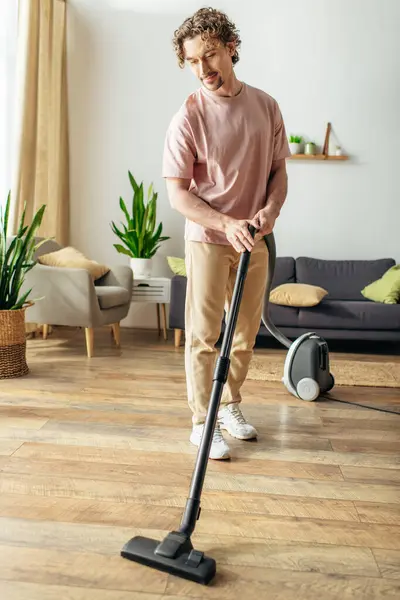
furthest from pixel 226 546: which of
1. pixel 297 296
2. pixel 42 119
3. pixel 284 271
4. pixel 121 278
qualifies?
pixel 42 119

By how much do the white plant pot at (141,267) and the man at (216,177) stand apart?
2477 millimetres

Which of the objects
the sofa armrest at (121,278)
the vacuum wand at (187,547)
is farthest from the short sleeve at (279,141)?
the sofa armrest at (121,278)

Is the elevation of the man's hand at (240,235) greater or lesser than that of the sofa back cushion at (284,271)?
greater

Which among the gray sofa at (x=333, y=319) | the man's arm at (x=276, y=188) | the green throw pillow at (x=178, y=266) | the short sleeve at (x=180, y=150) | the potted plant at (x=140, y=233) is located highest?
the short sleeve at (x=180, y=150)

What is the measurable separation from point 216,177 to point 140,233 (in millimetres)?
2636

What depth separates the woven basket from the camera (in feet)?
10.6

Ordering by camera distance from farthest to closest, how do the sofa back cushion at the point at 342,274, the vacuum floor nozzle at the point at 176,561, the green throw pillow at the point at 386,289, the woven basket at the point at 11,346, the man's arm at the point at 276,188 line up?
the sofa back cushion at the point at 342,274 → the green throw pillow at the point at 386,289 → the woven basket at the point at 11,346 → the man's arm at the point at 276,188 → the vacuum floor nozzle at the point at 176,561

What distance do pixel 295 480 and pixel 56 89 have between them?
3865 millimetres

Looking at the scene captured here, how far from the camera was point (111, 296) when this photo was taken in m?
4.05

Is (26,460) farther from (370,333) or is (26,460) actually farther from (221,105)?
(370,333)

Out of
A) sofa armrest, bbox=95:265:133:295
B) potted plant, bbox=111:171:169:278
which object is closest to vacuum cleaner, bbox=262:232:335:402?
sofa armrest, bbox=95:265:133:295

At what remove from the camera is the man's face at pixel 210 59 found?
6.15 feet

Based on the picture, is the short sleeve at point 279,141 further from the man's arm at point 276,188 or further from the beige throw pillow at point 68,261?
the beige throw pillow at point 68,261

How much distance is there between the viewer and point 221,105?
2027 millimetres
